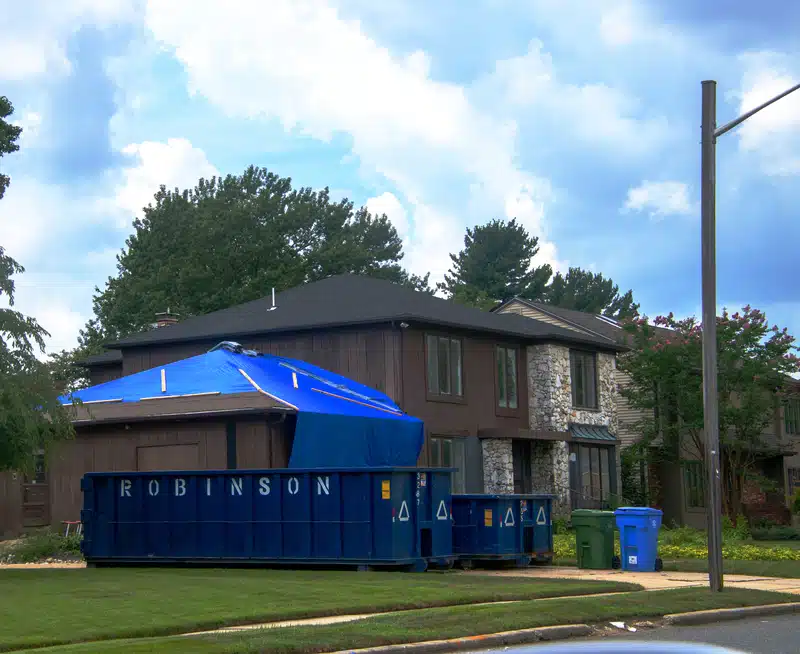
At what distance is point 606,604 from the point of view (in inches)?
600

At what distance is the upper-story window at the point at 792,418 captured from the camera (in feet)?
176

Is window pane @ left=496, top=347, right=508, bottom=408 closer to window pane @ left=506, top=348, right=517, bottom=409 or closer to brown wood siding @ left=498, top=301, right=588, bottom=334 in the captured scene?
window pane @ left=506, top=348, right=517, bottom=409

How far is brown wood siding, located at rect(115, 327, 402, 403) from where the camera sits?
3247 cm

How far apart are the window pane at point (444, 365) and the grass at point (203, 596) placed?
14078 millimetres

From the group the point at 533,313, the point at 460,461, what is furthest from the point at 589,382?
the point at 533,313

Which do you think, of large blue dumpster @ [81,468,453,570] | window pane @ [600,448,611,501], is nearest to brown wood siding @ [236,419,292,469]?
large blue dumpster @ [81,468,453,570]

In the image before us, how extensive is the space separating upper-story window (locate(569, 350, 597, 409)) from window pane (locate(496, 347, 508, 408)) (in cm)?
317

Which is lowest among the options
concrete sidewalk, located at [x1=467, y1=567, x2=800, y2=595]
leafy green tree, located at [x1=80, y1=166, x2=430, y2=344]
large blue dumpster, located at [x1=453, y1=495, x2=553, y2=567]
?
concrete sidewalk, located at [x1=467, y1=567, x2=800, y2=595]

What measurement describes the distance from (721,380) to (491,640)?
29241mm

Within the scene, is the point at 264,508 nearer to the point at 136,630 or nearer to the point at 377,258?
the point at 136,630

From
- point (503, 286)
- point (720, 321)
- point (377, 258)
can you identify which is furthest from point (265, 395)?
point (503, 286)

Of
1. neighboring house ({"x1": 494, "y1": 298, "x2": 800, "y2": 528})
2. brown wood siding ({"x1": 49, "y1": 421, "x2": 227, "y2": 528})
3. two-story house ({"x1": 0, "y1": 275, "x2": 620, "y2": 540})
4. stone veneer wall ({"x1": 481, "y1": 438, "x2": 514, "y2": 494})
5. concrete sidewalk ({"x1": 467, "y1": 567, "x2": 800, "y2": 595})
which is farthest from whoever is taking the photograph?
neighboring house ({"x1": 494, "y1": 298, "x2": 800, "y2": 528})

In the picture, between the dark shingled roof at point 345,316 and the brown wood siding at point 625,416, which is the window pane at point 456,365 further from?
the brown wood siding at point 625,416

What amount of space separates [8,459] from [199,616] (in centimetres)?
764
